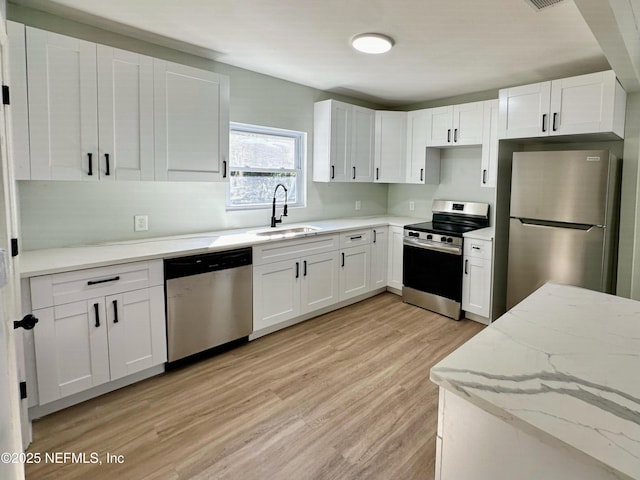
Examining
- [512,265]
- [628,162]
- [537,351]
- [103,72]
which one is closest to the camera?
[537,351]

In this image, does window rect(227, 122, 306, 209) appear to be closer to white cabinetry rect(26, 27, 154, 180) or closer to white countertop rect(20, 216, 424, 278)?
white countertop rect(20, 216, 424, 278)

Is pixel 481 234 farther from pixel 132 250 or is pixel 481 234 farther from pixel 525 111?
pixel 132 250

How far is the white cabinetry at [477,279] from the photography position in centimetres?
348

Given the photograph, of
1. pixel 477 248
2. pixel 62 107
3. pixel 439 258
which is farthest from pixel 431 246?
pixel 62 107

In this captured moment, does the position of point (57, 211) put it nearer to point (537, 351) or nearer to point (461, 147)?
point (537, 351)

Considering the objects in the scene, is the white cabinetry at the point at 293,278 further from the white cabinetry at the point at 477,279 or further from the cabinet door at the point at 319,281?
the white cabinetry at the point at 477,279

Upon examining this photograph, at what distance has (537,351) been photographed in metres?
1.13

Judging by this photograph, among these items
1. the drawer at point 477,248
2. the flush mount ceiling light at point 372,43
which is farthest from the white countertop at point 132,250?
the flush mount ceiling light at point 372,43

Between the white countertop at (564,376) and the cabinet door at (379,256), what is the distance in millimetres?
2732

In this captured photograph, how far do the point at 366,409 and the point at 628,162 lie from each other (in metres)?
3.04

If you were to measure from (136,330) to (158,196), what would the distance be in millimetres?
1127

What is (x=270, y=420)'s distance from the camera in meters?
2.14

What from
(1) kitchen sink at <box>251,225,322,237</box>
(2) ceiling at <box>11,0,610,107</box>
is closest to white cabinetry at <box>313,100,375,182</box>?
(2) ceiling at <box>11,0,610,107</box>

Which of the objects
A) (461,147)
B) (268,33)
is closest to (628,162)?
(461,147)
